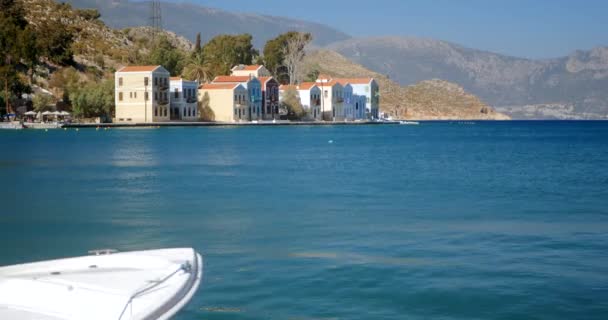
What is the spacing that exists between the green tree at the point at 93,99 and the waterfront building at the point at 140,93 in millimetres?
898

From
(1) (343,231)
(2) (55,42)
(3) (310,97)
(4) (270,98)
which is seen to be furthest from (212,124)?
(1) (343,231)

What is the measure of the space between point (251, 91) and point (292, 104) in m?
11.7

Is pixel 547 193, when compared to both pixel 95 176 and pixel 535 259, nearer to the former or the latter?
pixel 535 259

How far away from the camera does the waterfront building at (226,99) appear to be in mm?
90938

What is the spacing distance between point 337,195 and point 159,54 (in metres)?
78.5

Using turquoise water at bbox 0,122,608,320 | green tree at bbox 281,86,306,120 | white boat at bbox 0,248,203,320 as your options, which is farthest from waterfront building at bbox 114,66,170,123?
white boat at bbox 0,248,203,320

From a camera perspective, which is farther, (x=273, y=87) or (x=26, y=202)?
(x=273, y=87)

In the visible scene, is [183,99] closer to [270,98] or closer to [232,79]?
[232,79]

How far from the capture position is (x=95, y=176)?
29609 millimetres

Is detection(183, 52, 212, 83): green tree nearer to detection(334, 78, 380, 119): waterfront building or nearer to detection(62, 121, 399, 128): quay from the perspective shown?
detection(62, 121, 399, 128): quay

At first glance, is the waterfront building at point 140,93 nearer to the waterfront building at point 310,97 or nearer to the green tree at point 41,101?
the green tree at point 41,101

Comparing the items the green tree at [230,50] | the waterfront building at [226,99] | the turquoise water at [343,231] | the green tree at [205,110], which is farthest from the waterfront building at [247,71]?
the turquoise water at [343,231]

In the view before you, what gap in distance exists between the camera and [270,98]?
328 ft

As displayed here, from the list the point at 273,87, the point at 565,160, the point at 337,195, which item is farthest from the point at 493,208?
the point at 273,87
